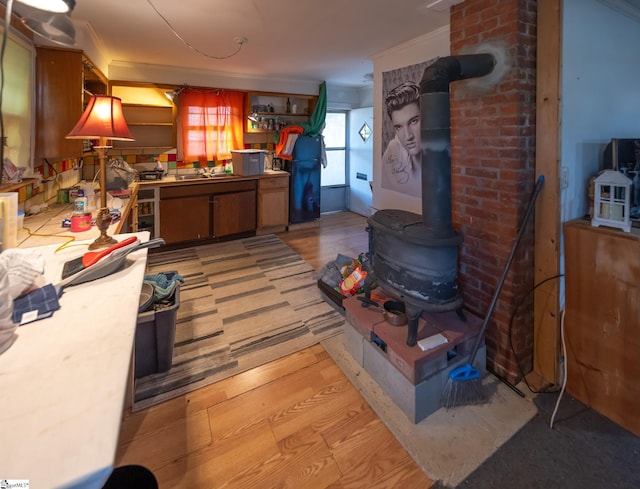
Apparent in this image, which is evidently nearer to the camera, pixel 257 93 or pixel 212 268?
pixel 212 268

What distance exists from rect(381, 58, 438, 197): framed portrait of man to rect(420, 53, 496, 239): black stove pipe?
1.39m

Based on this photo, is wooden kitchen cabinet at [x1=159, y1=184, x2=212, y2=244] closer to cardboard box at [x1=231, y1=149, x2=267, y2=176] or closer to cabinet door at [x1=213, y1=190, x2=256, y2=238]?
cabinet door at [x1=213, y1=190, x2=256, y2=238]

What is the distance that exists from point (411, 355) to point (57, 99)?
117 inches

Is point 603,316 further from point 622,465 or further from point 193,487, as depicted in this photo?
point 193,487

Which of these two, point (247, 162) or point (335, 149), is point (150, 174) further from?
point (335, 149)

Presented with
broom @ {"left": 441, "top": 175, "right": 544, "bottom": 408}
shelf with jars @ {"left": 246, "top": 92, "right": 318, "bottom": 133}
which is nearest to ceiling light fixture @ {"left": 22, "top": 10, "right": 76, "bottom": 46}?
broom @ {"left": 441, "top": 175, "right": 544, "bottom": 408}

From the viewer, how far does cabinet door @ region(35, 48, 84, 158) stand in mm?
2318

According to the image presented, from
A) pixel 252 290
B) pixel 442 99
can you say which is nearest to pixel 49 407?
pixel 442 99

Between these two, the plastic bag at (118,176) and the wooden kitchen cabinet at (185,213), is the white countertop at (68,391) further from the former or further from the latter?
the wooden kitchen cabinet at (185,213)

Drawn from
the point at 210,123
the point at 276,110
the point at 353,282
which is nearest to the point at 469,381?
the point at 353,282

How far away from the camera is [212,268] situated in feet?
11.6

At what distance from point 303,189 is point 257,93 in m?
1.49

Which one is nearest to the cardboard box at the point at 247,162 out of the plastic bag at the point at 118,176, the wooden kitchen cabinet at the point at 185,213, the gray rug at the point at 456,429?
the wooden kitchen cabinet at the point at 185,213

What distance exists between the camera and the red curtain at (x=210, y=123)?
432cm
